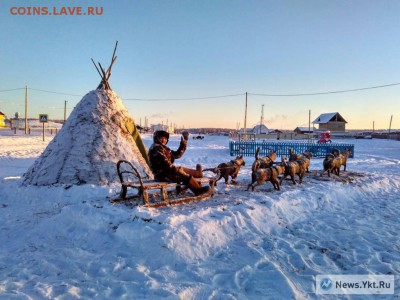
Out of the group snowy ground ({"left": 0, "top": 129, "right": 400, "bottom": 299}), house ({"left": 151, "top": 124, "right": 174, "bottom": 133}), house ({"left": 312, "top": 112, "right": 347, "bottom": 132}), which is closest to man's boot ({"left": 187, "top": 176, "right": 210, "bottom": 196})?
snowy ground ({"left": 0, "top": 129, "right": 400, "bottom": 299})

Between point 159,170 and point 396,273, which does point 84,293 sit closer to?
point 159,170

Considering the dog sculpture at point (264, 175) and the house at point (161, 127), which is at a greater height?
the house at point (161, 127)

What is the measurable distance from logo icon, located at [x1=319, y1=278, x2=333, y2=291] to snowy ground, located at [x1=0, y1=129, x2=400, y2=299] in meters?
0.16

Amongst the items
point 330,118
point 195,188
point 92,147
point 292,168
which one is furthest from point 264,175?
point 330,118

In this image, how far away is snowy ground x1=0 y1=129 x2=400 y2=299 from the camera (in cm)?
363

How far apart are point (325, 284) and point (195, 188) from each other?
386cm

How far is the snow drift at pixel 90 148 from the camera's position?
29.1ft

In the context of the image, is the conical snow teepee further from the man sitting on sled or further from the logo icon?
the logo icon

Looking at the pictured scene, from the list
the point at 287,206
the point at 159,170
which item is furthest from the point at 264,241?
the point at 159,170

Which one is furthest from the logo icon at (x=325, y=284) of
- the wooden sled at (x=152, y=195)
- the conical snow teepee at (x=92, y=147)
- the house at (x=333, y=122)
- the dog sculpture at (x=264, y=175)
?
the house at (x=333, y=122)

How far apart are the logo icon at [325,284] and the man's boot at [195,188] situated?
372cm

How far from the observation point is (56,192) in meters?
8.08

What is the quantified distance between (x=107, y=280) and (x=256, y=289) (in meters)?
1.80

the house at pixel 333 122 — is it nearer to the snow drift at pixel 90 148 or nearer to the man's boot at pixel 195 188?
the snow drift at pixel 90 148
